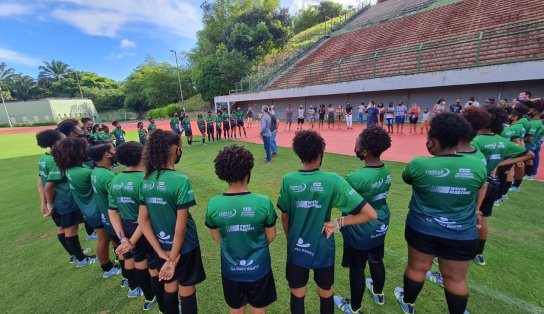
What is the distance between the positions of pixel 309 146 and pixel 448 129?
114cm

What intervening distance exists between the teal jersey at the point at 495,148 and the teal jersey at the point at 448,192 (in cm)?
136

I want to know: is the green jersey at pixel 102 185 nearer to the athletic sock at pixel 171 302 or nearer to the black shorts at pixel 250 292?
the athletic sock at pixel 171 302

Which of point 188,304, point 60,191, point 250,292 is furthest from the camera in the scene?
point 60,191

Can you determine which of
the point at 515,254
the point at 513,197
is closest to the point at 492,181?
the point at 515,254

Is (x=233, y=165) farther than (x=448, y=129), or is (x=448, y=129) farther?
(x=448, y=129)

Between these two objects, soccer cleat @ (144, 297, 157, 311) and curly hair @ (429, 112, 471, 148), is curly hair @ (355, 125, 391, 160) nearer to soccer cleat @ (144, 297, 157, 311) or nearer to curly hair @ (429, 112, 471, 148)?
curly hair @ (429, 112, 471, 148)

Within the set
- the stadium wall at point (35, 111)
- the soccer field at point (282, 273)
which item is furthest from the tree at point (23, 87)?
the soccer field at point (282, 273)

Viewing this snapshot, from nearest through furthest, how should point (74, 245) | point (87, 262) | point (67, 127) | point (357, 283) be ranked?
point (357, 283)
point (74, 245)
point (87, 262)
point (67, 127)

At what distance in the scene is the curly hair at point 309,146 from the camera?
2.10 m

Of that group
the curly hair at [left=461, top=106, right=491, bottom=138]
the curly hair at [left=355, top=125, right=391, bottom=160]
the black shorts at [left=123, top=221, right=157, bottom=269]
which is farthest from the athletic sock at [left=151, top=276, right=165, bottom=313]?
the curly hair at [left=461, top=106, right=491, bottom=138]

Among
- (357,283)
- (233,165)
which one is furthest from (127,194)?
(357,283)

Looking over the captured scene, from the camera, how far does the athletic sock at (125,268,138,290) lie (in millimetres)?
3076

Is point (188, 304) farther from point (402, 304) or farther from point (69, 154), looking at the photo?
point (69, 154)

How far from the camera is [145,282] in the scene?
287 cm
